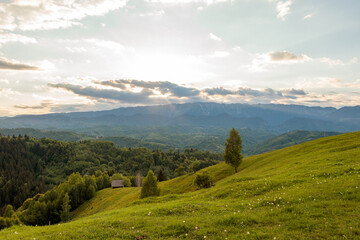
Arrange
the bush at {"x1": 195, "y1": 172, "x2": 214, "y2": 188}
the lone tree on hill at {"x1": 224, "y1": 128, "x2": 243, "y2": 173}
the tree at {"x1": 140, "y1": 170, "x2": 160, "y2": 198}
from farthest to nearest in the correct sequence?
1. the lone tree on hill at {"x1": 224, "y1": 128, "x2": 243, "y2": 173}
2. the tree at {"x1": 140, "y1": 170, "x2": 160, "y2": 198}
3. the bush at {"x1": 195, "y1": 172, "x2": 214, "y2": 188}

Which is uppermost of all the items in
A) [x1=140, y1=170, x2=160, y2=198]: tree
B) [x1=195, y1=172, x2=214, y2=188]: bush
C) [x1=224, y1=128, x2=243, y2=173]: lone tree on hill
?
[x1=224, y1=128, x2=243, y2=173]: lone tree on hill

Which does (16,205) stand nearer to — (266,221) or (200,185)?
(200,185)

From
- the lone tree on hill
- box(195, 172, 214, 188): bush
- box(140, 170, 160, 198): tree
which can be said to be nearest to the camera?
box(195, 172, 214, 188): bush

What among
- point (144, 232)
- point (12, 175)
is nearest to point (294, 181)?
point (144, 232)

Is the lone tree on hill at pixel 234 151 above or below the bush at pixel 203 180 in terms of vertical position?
above

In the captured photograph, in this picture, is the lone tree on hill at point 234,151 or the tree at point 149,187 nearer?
the tree at point 149,187

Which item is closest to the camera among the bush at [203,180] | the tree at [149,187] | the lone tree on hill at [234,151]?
the bush at [203,180]

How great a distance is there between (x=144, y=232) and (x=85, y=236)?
15.3 ft

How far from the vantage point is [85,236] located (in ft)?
46.2

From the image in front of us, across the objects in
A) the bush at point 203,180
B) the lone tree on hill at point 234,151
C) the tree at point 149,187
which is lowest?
the tree at point 149,187

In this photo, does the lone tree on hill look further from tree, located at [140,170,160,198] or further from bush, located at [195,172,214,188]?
tree, located at [140,170,160,198]

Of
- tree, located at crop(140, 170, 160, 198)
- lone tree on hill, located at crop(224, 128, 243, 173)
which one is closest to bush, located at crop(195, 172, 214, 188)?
lone tree on hill, located at crop(224, 128, 243, 173)

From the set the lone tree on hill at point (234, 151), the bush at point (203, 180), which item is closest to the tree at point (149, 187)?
the bush at point (203, 180)

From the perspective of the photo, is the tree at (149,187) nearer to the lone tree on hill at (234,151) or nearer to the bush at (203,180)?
the bush at (203,180)
